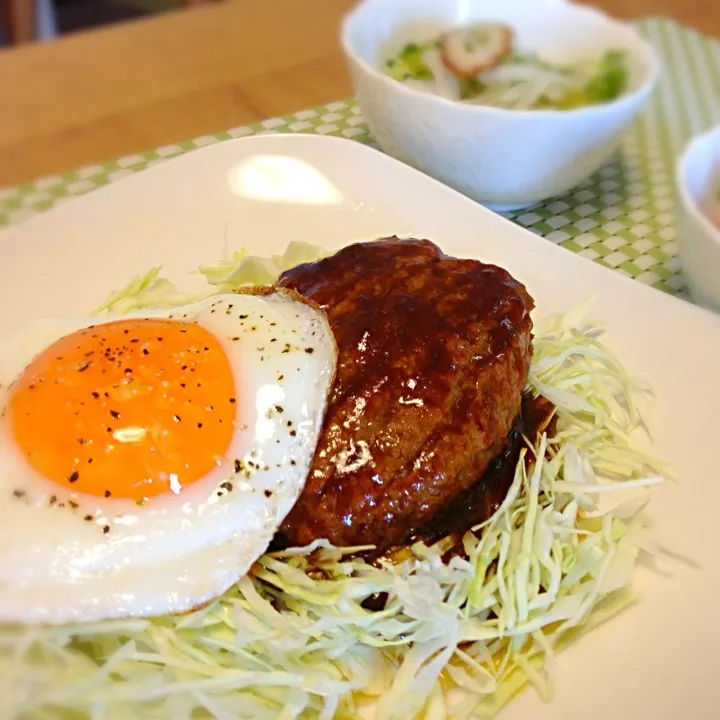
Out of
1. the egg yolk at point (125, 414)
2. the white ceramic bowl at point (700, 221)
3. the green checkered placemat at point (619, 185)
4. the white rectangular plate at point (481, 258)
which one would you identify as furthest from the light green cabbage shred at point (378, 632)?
the green checkered placemat at point (619, 185)

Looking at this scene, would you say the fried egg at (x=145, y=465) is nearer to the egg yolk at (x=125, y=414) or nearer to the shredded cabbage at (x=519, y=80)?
the egg yolk at (x=125, y=414)

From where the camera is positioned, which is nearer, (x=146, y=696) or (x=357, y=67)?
(x=146, y=696)

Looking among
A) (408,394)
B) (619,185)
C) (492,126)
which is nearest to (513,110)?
(492,126)

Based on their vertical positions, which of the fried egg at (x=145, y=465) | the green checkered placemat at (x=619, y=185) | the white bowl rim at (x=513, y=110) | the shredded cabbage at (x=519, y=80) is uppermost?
the white bowl rim at (x=513, y=110)

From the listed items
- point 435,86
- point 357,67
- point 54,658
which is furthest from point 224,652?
point 435,86

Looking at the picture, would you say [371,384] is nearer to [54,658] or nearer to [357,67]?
[54,658]
